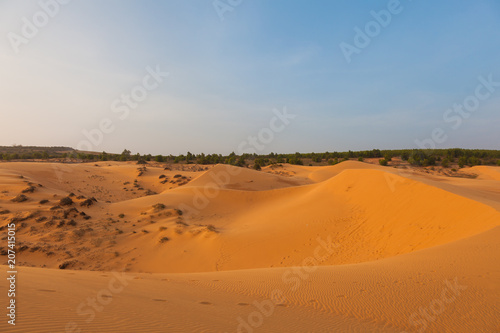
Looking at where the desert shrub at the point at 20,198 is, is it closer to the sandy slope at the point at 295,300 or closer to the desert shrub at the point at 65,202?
the desert shrub at the point at 65,202

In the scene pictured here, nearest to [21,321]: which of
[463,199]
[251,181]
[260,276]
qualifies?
[260,276]

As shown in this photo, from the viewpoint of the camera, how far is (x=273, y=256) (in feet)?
33.5

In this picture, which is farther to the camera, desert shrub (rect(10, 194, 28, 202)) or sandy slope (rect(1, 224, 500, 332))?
desert shrub (rect(10, 194, 28, 202))

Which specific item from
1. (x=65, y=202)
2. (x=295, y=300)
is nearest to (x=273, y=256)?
(x=295, y=300)

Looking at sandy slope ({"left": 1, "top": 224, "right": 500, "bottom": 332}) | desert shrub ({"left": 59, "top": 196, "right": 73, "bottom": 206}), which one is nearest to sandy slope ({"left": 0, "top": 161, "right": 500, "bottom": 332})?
sandy slope ({"left": 1, "top": 224, "right": 500, "bottom": 332})

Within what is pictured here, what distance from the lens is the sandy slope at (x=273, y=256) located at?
3736mm

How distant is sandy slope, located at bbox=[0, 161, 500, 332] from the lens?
3.74 metres

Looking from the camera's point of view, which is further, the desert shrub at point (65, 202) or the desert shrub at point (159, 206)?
the desert shrub at point (159, 206)

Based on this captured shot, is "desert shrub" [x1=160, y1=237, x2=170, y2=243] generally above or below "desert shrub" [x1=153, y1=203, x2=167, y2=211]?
below

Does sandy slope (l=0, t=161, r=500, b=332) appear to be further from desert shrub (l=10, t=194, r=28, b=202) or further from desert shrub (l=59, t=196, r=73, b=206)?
desert shrub (l=59, t=196, r=73, b=206)

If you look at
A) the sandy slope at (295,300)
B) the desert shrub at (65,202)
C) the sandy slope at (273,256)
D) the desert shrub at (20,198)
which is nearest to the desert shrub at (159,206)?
the sandy slope at (273,256)

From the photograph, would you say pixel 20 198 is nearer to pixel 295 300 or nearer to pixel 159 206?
pixel 159 206

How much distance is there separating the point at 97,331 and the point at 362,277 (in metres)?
4.78

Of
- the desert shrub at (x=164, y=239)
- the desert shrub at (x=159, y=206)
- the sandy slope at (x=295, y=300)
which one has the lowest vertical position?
the desert shrub at (x=164, y=239)
